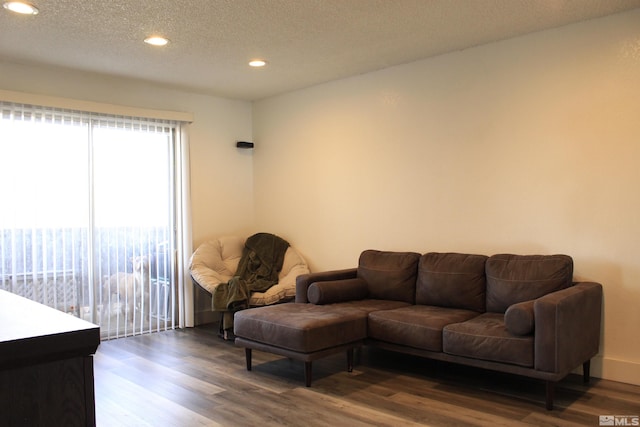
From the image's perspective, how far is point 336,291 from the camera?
434cm

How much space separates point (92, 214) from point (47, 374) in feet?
12.8

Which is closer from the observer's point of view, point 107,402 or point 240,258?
point 107,402

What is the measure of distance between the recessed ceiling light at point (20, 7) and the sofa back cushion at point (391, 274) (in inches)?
119

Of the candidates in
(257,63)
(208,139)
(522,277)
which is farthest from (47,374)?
(208,139)

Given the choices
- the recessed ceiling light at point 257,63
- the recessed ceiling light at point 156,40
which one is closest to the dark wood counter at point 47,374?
the recessed ceiling light at point 156,40

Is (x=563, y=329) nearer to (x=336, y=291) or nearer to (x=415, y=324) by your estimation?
(x=415, y=324)

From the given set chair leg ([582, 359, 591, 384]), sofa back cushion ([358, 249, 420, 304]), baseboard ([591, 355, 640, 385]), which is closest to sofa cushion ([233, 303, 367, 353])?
sofa back cushion ([358, 249, 420, 304])

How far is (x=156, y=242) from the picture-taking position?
209 inches

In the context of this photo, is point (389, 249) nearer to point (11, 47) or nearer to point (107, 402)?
point (107, 402)

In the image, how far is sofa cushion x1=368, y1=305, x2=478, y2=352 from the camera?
3545mm

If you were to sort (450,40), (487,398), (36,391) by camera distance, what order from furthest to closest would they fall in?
(450,40) < (487,398) < (36,391)

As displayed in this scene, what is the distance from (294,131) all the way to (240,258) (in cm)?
146

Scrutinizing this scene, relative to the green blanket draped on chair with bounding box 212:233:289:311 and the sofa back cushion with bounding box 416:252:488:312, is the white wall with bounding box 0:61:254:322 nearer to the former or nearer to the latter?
the green blanket draped on chair with bounding box 212:233:289:311

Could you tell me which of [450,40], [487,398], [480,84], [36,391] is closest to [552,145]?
[480,84]
